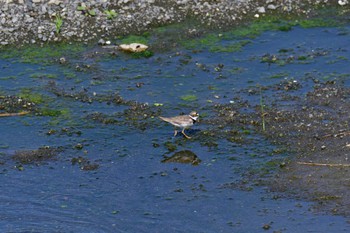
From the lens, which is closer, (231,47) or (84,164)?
(84,164)

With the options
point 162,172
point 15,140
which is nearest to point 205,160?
point 162,172

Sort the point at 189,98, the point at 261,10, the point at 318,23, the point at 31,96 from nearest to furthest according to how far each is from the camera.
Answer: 1. the point at 189,98
2. the point at 31,96
3. the point at 318,23
4. the point at 261,10

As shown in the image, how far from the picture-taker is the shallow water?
1288cm

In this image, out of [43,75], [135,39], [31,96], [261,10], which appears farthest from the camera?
[261,10]

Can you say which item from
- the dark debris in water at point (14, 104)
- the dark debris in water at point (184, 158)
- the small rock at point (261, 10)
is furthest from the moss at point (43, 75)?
the small rock at point (261, 10)

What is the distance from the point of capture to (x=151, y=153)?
15.0m

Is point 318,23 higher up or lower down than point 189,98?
higher up

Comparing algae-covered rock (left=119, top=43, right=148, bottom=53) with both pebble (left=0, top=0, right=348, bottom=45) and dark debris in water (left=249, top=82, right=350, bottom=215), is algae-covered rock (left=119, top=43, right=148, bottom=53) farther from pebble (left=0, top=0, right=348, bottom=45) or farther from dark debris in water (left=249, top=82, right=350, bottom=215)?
dark debris in water (left=249, top=82, right=350, bottom=215)

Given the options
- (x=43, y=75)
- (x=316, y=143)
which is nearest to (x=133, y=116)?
(x=43, y=75)

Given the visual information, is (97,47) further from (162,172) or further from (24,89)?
(162,172)

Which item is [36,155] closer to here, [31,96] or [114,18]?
[31,96]

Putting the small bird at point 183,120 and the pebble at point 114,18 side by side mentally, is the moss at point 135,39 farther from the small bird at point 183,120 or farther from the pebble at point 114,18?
the small bird at point 183,120

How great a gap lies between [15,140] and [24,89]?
2.13 meters

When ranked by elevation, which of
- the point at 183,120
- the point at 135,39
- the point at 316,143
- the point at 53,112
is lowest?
the point at 53,112
